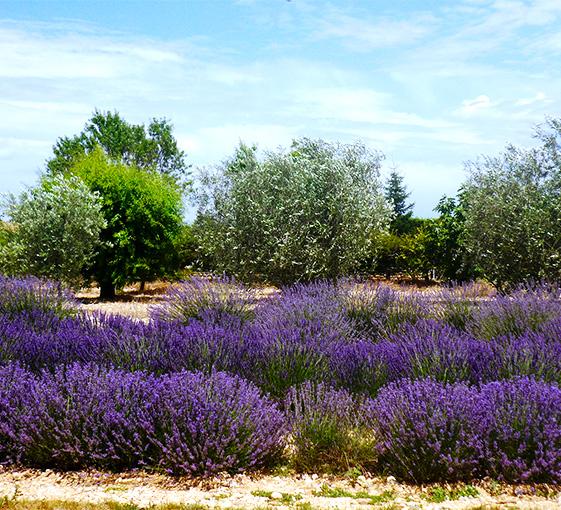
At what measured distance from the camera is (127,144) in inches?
1593

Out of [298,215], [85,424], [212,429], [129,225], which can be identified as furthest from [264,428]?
[129,225]

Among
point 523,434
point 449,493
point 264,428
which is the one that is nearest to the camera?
point 449,493

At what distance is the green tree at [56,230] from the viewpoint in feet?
56.4

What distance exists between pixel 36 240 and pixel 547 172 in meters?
12.2

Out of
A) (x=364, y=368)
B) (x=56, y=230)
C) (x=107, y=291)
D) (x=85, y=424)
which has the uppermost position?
(x=56, y=230)

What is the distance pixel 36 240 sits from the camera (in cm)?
1741

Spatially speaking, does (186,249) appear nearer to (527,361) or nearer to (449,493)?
(527,361)

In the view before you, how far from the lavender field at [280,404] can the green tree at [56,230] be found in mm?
11470

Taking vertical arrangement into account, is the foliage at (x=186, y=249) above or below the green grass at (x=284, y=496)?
above

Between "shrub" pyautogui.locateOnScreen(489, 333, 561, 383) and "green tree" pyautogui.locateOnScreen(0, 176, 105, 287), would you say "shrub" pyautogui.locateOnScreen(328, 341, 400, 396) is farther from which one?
"green tree" pyautogui.locateOnScreen(0, 176, 105, 287)

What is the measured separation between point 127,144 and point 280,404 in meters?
→ 37.0

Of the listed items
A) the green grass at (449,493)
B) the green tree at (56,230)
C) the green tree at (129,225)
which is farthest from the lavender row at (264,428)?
the green tree at (129,225)

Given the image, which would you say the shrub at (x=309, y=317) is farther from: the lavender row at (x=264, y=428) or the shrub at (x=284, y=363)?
the lavender row at (x=264, y=428)

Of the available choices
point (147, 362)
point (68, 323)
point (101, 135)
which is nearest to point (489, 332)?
point (147, 362)
